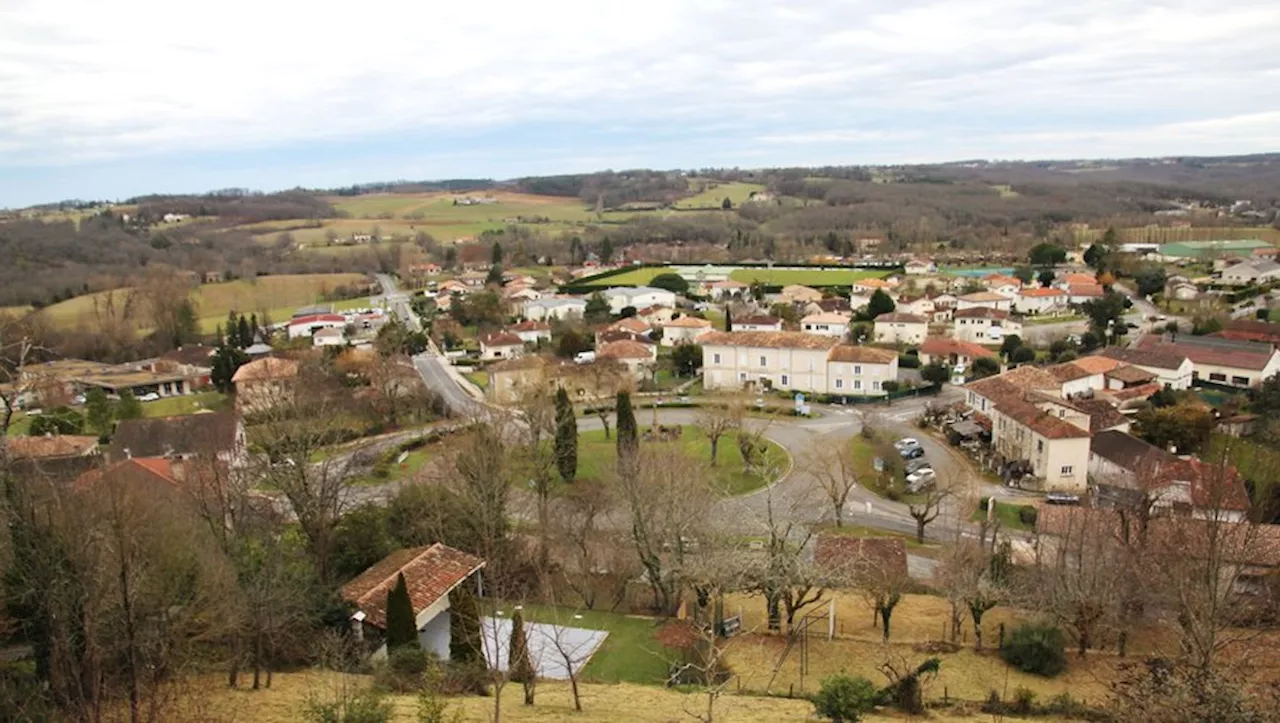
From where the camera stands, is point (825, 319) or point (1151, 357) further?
point (825, 319)

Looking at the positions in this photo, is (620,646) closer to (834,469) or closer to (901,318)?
(834,469)

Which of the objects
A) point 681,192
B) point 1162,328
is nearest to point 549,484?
point 1162,328

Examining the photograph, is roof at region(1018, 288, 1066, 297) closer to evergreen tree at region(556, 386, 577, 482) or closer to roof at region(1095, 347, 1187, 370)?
roof at region(1095, 347, 1187, 370)

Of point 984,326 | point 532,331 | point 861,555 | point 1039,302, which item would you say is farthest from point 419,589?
point 1039,302

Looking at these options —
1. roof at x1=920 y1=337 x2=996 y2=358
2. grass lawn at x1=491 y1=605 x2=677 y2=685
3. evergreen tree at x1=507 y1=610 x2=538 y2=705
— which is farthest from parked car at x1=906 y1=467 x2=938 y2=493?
roof at x1=920 y1=337 x2=996 y2=358

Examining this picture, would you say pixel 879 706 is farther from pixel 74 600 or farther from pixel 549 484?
pixel 549 484
